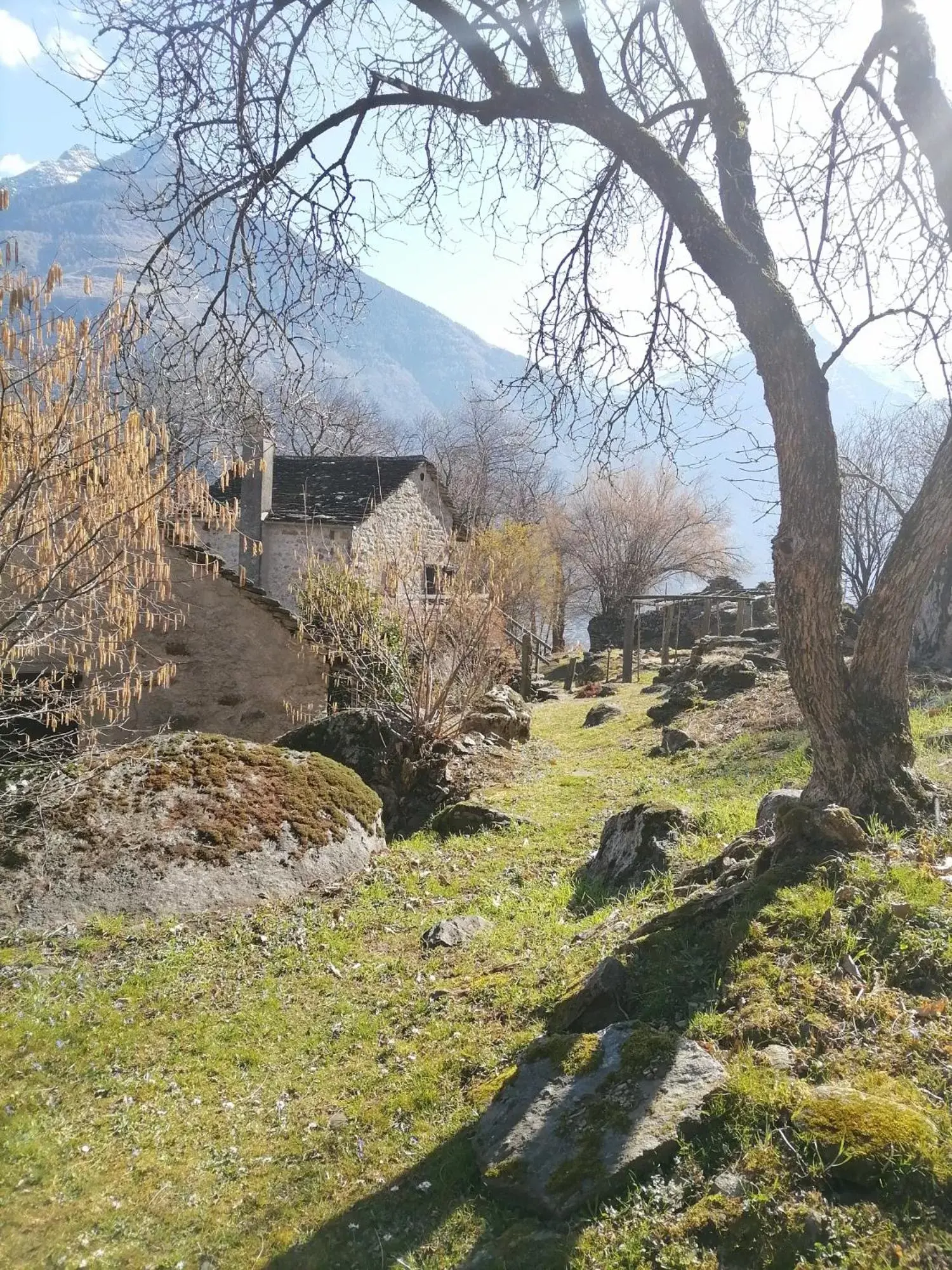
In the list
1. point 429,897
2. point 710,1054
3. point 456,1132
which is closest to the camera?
point 710,1054

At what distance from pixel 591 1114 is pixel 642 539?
3527 centimetres

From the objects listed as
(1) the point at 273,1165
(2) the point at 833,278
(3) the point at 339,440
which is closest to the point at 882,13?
(2) the point at 833,278

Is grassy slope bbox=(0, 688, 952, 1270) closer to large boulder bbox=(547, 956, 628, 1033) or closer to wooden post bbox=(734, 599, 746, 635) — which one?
large boulder bbox=(547, 956, 628, 1033)

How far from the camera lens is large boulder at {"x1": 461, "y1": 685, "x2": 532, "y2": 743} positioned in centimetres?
1237

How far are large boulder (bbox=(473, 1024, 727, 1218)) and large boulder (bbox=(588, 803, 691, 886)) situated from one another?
2519mm

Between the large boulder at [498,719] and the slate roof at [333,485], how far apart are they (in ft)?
27.7

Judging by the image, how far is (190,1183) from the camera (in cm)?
350

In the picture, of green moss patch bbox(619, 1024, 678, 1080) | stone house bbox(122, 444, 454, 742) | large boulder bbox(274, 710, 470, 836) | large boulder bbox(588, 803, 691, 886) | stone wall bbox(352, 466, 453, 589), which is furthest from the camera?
stone wall bbox(352, 466, 453, 589)

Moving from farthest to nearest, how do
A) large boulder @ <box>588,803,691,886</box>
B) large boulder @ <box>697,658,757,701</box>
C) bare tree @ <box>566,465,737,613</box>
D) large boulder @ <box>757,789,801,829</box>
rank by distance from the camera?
bare tree @ <box>566,465,737,613</box> → large boulder @ <box>697,658,757,701</box> → large boulder @ <box>588,803,691,886</box> → large boulder @ <box>757,789,801,829</box>

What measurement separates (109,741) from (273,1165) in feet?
23.6

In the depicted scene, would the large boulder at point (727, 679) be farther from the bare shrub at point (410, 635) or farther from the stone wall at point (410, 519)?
the stone wall at point (410, 519)

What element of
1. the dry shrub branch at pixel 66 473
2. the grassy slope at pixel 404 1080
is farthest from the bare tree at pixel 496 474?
the grassy slope at pixel 404 1080

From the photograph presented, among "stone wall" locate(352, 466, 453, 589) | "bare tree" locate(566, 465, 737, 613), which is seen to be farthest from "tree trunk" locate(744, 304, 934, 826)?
"bare tree" locate(566, 465, 737, 613)

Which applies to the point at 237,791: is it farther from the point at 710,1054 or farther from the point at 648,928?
the point at 710,1054
